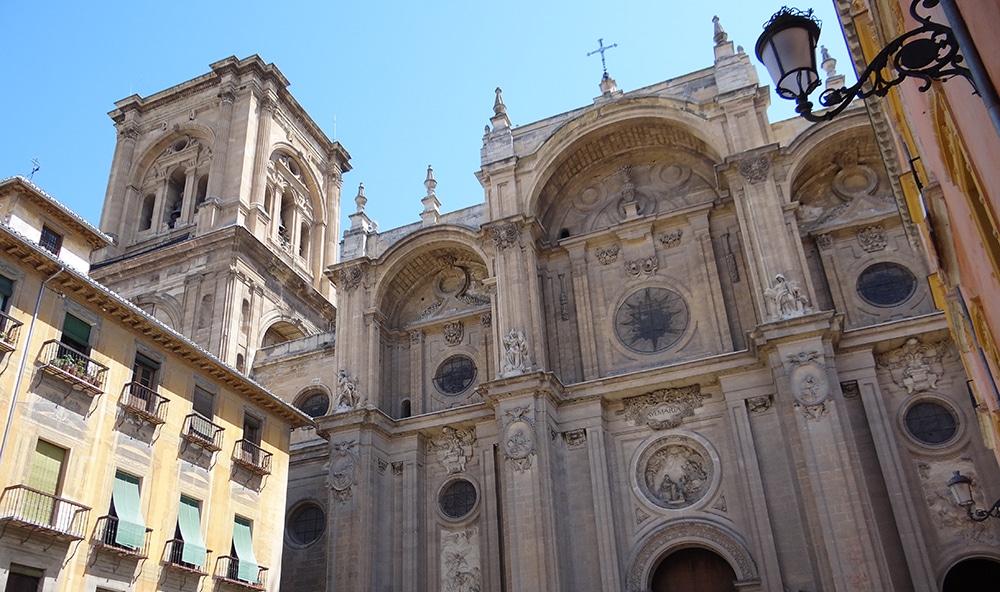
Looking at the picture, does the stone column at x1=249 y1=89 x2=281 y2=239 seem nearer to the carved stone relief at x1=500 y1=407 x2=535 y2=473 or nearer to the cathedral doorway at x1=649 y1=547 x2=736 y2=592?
the carved stone relief at x1=500 y1=407 x2=535 y2=473

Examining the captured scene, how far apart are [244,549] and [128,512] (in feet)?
13.4

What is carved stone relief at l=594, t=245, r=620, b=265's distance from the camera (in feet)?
86.5

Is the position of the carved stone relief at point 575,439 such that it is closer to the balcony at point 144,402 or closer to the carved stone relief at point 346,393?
the carved stone relief at point 346,393

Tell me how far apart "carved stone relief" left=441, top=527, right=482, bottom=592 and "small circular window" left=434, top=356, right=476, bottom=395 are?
15.4 ft

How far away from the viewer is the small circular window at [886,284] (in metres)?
22.8

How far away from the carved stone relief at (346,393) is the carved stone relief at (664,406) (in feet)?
27.4

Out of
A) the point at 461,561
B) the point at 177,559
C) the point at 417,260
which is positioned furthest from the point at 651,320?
the point at 177,559

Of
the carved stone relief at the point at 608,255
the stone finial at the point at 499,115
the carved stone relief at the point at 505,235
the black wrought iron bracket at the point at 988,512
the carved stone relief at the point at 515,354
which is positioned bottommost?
the black wrought iron bracket at the point at 988,512

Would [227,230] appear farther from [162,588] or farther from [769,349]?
[769,349]

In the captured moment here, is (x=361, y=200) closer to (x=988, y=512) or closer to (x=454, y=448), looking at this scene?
(x=454, y=448)

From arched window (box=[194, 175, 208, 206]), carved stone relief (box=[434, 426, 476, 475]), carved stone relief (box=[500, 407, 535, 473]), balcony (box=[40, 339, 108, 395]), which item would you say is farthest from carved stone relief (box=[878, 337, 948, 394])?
arched window (box=[194, 175, 208, 206])

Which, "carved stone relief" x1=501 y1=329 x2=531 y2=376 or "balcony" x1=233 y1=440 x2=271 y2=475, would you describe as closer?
"balcony" x1=233 y1=440 x2=271 y2=475

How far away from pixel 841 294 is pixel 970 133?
59.8 ft

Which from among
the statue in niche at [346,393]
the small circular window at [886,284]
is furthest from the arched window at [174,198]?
the small circular window at [886,284]
